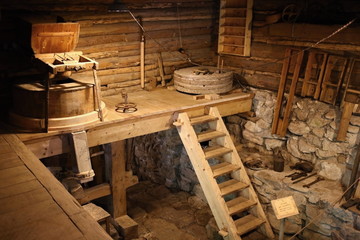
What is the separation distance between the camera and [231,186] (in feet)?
23.4

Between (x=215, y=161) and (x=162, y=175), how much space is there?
6.50 feet

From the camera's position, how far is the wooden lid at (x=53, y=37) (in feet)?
18.7

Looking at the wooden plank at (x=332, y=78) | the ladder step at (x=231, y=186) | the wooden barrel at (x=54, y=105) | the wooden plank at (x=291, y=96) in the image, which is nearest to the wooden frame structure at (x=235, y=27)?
the wooden plank at (x=291, y=96)

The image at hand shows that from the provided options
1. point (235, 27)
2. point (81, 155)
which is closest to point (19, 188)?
point (81, 155)

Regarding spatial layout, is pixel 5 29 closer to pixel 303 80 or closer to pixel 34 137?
pixel 34 137

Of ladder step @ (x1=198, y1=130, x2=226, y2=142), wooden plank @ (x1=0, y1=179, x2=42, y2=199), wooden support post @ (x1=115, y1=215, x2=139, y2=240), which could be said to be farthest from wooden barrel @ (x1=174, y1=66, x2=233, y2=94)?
wooden plank @ (x1=0, y1=179, x2=42, y2=199)

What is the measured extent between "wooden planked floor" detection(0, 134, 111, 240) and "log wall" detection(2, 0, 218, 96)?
3239 millimetres

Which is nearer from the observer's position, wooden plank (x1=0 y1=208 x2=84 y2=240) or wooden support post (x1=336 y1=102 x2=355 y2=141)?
wooden plank (x1=0 y1=208 x2=84 y2=240)

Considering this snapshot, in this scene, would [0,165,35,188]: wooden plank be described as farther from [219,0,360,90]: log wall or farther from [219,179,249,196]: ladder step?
[219,0,360,90]: log wall

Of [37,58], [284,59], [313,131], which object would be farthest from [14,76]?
[313,131]

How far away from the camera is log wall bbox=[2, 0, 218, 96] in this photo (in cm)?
719

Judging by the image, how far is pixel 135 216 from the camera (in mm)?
8633

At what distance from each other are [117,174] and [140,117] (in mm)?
1779

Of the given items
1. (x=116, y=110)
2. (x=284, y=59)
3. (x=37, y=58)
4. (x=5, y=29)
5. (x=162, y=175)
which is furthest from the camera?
(x=162, y=175)
